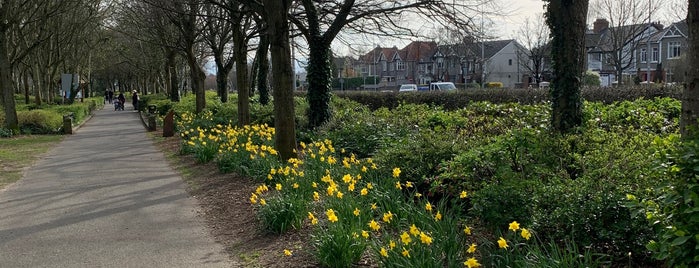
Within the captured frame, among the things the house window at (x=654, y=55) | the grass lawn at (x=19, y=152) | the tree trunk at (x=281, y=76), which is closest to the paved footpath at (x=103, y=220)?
the grass lawn at (x=19, y=152)

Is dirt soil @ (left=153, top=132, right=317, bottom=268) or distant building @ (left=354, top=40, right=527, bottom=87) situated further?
distant building @ (left=354, top=40, right=527, bottom=87)

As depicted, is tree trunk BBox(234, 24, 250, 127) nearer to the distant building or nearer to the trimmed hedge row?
the trimmed hedge row

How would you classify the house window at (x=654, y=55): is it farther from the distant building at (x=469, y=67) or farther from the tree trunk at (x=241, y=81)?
the tree trunk at (x=241, y=81)

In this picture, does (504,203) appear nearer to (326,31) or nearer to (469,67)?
(326,31)

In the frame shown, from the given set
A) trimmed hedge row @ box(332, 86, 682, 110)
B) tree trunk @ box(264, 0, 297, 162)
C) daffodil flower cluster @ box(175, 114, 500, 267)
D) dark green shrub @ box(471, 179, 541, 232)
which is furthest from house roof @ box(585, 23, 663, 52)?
dark green shrub @ box(471, 179, 541, 232)

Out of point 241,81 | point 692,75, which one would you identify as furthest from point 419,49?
point 692,75

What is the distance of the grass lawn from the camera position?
1135cm

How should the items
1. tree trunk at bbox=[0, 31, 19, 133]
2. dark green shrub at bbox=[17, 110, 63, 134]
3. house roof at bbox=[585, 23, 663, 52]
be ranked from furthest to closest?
house roof at bbox=[585, 23, 663, 52] < dark green shrub at bbox=[17, 110, 63, 134] < tree trunk at bbox=[0, 31, 19, 133]

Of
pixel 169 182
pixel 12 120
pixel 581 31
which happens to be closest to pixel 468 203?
pixel 581 31

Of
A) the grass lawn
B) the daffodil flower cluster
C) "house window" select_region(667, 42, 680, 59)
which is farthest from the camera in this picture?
"house window" select_region(667, 42, 680, 59)

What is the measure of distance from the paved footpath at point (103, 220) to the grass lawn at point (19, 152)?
0.30 metres

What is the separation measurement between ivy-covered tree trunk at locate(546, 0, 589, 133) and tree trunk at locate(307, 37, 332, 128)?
7.79m

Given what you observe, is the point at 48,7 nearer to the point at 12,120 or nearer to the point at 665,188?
the point at 12,120

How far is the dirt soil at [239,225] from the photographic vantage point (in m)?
5.47
